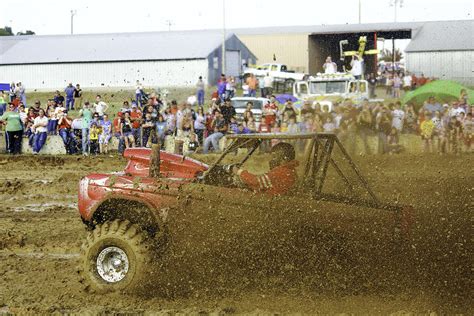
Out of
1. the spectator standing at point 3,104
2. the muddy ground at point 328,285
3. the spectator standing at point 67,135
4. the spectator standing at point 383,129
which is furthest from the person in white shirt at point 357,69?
the muddy ground at point 328,285

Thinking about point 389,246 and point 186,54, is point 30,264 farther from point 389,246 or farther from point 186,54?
point 186,54

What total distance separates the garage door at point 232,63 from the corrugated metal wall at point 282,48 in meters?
3.74

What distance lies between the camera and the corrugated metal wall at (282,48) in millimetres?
44094

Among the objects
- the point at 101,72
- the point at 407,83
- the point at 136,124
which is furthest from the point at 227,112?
the point at 101,72

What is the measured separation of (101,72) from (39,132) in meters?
18.9

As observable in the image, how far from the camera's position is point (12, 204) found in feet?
38.3

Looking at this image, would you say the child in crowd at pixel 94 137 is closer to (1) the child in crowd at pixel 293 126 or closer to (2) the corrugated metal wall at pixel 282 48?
(1) the child in crowd at pixel 293 126

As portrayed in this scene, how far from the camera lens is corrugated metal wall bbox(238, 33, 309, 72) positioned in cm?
4409

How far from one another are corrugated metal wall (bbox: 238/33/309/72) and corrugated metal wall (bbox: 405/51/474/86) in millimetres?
10190

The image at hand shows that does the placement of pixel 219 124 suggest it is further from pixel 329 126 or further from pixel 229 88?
pixel 229 88

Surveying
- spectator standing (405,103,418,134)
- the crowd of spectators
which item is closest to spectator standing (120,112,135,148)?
the crowd of spectators

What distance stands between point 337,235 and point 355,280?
0.46m

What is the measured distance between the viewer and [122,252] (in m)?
6.71

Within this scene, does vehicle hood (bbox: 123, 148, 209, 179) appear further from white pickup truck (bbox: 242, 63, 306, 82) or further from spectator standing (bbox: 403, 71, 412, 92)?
white pickup truck (bbox: 242, 63, 306, 82)
